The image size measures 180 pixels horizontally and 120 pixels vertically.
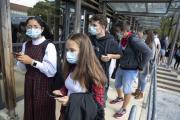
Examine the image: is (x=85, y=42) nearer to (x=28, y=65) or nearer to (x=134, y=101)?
(x=28, y=65)

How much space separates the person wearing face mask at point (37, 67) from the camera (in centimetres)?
198

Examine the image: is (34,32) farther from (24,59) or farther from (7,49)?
(7,49)

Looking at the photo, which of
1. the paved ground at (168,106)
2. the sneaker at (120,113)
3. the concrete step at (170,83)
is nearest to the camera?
the sneaker at (120,113)

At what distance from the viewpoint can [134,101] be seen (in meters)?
4.13

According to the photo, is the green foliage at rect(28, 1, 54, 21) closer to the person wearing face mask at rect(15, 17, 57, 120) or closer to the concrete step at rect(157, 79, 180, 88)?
the person wearing face mask at rect(15, 17, 57, 120)

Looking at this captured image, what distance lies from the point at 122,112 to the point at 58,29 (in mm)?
2809

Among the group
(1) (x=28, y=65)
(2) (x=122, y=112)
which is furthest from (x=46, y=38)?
(2) (x=122, y=112)

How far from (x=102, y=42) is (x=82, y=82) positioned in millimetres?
1050

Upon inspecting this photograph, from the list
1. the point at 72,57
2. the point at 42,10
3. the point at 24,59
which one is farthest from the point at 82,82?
the point at 42,10

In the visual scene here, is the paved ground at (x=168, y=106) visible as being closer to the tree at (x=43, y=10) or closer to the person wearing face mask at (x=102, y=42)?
the tree at (x=43, y=10)

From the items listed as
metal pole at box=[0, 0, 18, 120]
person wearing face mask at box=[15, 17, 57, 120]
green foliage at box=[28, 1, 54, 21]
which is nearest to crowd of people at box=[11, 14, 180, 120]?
person wearing face mask at box=[15, 17, 57, 120]

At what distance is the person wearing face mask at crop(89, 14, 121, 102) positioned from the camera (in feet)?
7.95

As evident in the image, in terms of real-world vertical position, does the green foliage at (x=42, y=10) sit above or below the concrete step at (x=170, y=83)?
above

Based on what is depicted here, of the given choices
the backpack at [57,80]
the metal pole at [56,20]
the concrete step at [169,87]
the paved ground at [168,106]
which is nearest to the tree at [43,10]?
the metal pole at [56,20]
